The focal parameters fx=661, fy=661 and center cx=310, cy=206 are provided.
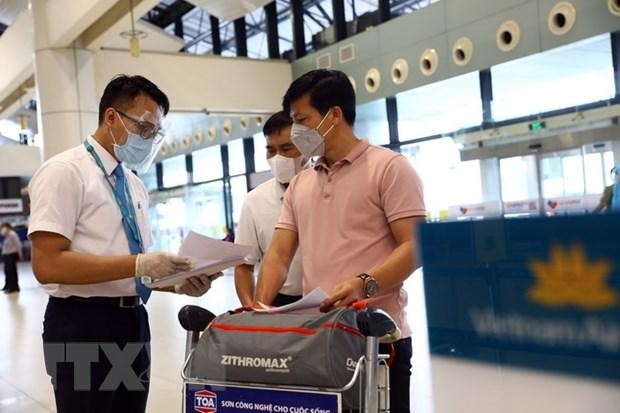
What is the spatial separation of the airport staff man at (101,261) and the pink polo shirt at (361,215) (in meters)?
0.40

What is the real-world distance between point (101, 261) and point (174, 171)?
55.7 ft

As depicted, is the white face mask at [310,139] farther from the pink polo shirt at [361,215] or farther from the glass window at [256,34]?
the glass window at [256,34]

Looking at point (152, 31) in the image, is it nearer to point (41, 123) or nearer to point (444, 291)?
point (41, 123)

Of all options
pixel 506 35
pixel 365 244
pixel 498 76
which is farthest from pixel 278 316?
pixel 498 76

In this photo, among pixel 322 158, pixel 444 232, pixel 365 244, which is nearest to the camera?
pixel 444 232

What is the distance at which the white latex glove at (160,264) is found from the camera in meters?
1.87

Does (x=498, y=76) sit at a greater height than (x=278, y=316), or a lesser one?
greater

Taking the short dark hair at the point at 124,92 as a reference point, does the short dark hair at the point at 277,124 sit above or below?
below

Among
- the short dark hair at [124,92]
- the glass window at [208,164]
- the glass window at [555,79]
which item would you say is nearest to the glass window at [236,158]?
the glass window at [208,164]

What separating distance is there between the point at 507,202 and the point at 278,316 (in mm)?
634

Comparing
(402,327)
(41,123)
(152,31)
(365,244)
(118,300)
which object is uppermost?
(152,31)

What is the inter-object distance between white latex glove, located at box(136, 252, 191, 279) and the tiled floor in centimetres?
65

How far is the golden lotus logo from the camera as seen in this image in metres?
1.01

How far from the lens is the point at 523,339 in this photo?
1.14 m
